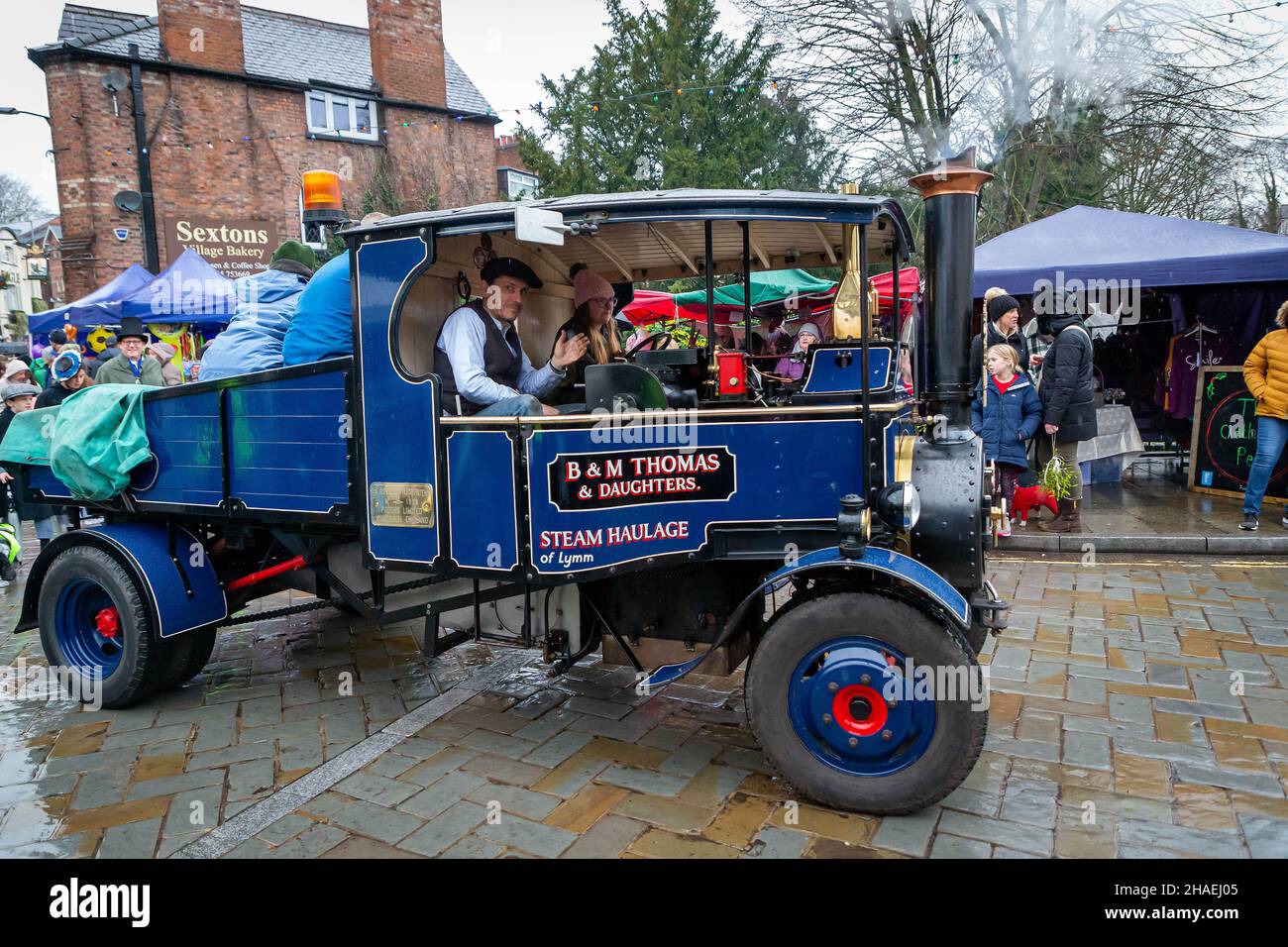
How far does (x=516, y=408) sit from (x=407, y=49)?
19.9 metres

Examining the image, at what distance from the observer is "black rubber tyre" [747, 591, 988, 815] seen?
292 centimetres

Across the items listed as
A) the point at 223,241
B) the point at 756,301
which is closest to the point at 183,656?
the point at 756,301

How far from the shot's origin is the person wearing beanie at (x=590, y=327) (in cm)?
458

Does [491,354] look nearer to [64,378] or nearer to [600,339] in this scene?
[600,339]

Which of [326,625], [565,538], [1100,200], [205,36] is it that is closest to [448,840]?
[565,538]

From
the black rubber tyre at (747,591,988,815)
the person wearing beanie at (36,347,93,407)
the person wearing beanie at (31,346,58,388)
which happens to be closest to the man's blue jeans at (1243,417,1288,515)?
the black rubber tyre at (747,591,988,815)

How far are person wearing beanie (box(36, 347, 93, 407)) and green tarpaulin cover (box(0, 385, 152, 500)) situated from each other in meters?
3.44

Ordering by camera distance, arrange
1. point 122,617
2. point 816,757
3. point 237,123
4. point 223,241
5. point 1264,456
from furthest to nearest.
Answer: point 237,123
point 223,241
point 1264,456
point 122,617
point 816,757

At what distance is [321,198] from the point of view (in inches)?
208

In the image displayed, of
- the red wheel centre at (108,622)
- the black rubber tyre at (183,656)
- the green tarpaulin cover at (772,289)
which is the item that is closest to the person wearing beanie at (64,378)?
the red wheel centre at (108,622)

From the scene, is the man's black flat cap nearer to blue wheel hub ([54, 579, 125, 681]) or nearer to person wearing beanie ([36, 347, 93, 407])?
blue wheel hub ([54, 579, 125, 681])
